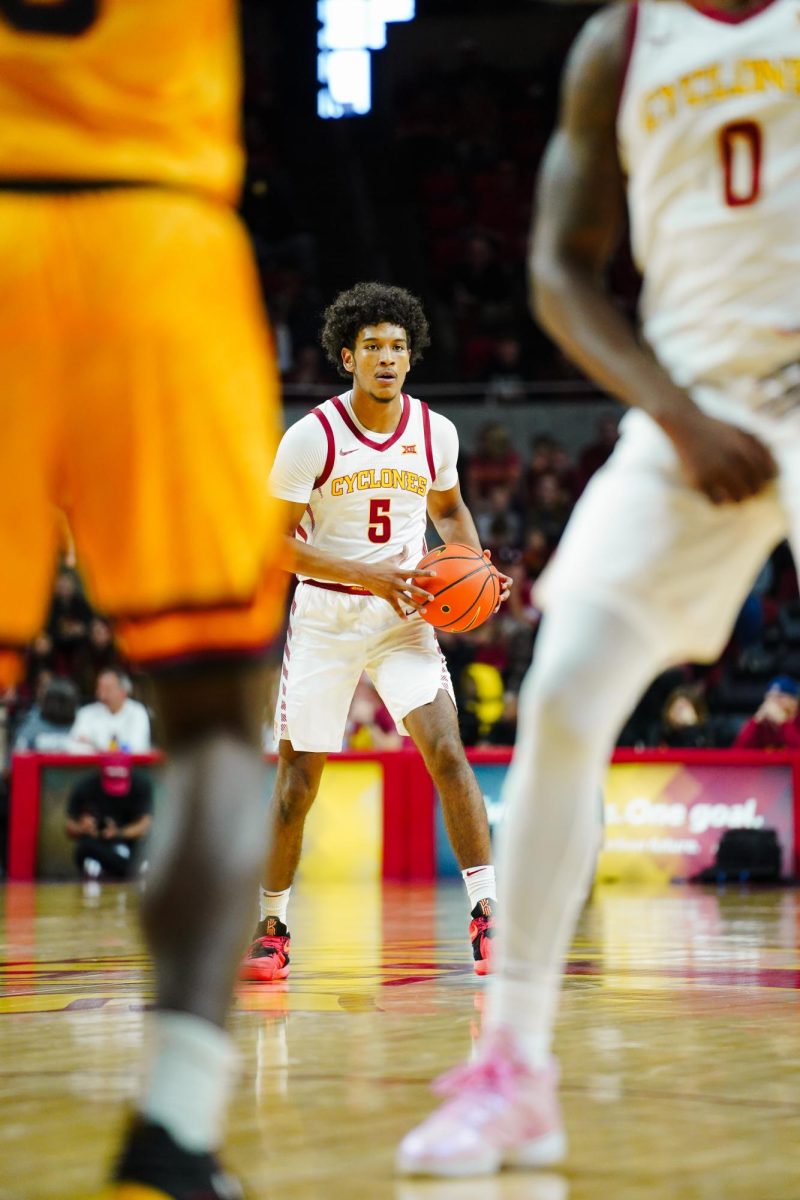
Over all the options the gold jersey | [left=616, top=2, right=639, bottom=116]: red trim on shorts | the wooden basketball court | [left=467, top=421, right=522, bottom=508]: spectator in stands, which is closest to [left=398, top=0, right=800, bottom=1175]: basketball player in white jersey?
[left=616, top=2, right=639, bottom=116]: red trim on shorts

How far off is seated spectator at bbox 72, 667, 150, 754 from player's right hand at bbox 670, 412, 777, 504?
10.6 m

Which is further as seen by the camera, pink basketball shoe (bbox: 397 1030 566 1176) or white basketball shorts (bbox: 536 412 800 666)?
white basketball shorts (bbox: 536 412 800 666)

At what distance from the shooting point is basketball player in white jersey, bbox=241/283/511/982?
5.52 metres

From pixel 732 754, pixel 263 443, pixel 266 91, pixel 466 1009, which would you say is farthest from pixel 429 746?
pixel 266 91

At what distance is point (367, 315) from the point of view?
592cm

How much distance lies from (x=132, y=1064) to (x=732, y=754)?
8389 mm

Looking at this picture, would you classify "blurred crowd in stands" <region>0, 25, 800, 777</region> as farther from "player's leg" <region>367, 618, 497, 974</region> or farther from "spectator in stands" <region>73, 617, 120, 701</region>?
"player's leg" <region>367, 618, 497, 974</region>

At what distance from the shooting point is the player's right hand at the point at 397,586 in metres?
5.49

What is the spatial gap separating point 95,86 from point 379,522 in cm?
388

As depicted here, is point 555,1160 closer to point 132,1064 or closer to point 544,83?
point 132,1064

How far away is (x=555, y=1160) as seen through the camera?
2.36 m

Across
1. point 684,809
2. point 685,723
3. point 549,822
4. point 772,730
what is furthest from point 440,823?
point 549,822

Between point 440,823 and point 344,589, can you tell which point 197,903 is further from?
point 440,823

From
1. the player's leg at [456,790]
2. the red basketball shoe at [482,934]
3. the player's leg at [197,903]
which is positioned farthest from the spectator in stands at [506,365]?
the player's leg at [197,903]
